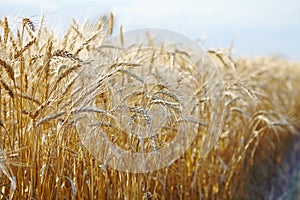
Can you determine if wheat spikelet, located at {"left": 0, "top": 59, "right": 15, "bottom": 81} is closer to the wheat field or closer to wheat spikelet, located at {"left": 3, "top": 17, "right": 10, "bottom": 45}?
the wheat field

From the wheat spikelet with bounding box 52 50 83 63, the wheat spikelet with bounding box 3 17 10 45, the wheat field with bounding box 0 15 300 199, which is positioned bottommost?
the wheat field with bounding box 0 15 300 199

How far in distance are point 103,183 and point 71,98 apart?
319 mm

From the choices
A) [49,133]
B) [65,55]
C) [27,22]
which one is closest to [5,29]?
[27,22]

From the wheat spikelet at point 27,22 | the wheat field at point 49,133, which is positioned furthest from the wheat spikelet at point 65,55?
the wheat spikelet at point 27,22

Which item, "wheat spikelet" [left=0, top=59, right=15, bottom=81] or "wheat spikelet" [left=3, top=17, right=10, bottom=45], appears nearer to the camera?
"wheat spikelet" [left=0, top=59, right=15, bottom=81]

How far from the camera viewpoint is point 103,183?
5.57 feet

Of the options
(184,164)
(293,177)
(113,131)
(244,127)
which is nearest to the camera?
(113,131)

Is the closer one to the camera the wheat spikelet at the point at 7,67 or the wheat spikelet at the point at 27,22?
the wheat spikelet at the point at 7,67

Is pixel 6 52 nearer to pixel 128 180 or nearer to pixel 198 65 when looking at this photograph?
pixel 128 180

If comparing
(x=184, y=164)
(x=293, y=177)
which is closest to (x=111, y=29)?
(x=184, y=164)

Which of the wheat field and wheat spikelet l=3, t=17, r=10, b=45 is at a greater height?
wheat spikelet l=3, t=17, r=10, b=45

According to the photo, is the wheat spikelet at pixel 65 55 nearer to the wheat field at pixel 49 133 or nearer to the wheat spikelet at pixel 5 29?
the wheat field at pixel 49 133

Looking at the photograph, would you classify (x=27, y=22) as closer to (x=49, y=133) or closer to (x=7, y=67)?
(x=7, y=67)

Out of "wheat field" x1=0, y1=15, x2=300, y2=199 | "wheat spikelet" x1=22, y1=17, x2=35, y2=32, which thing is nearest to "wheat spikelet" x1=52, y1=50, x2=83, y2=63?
"wheat field" x1=0, y1=15, x2=300, y2=199
